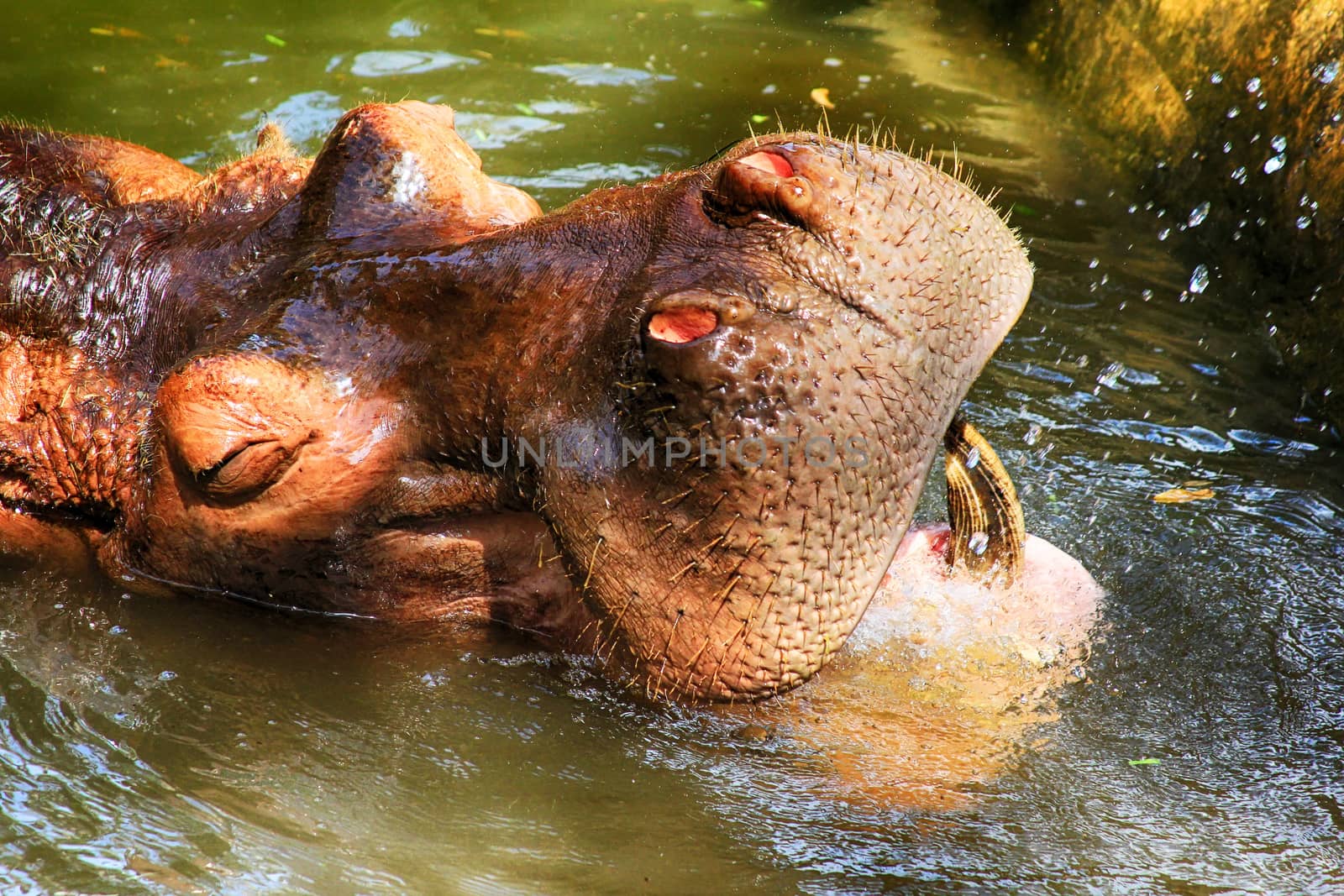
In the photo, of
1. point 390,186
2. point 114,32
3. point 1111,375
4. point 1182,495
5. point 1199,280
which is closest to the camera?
point 390,186

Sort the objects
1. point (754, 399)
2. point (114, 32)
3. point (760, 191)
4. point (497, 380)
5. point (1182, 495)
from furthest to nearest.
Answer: point (114, 32) < point (1182, 495) < point (497, 380) < point (760, 191) < point (754, 399)

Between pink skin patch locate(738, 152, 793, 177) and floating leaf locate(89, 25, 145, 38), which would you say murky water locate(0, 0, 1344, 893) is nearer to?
pink skin patch locate(738, 152, 793, 177)

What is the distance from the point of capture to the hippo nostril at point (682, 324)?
2.67 m

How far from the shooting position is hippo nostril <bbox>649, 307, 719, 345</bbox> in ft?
8.75

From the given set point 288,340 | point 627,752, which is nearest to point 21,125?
point 288,340

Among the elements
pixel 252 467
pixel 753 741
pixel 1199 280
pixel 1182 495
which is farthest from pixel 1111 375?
pixel 252 467

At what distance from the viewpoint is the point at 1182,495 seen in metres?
5.05

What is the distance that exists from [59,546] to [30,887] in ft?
4.32

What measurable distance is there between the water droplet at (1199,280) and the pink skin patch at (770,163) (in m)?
4.41

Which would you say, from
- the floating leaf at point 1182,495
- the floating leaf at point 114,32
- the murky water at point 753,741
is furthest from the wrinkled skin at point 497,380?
the floating leaf at point 114,32

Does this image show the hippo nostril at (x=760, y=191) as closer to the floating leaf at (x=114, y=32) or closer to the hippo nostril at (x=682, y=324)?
the hippo nostril at (x=682, y=324)

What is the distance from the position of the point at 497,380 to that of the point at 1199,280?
489cm

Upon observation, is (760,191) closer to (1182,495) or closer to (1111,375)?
(1182,495)

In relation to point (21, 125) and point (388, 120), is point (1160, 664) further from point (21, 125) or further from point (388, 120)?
point (21, 125)
